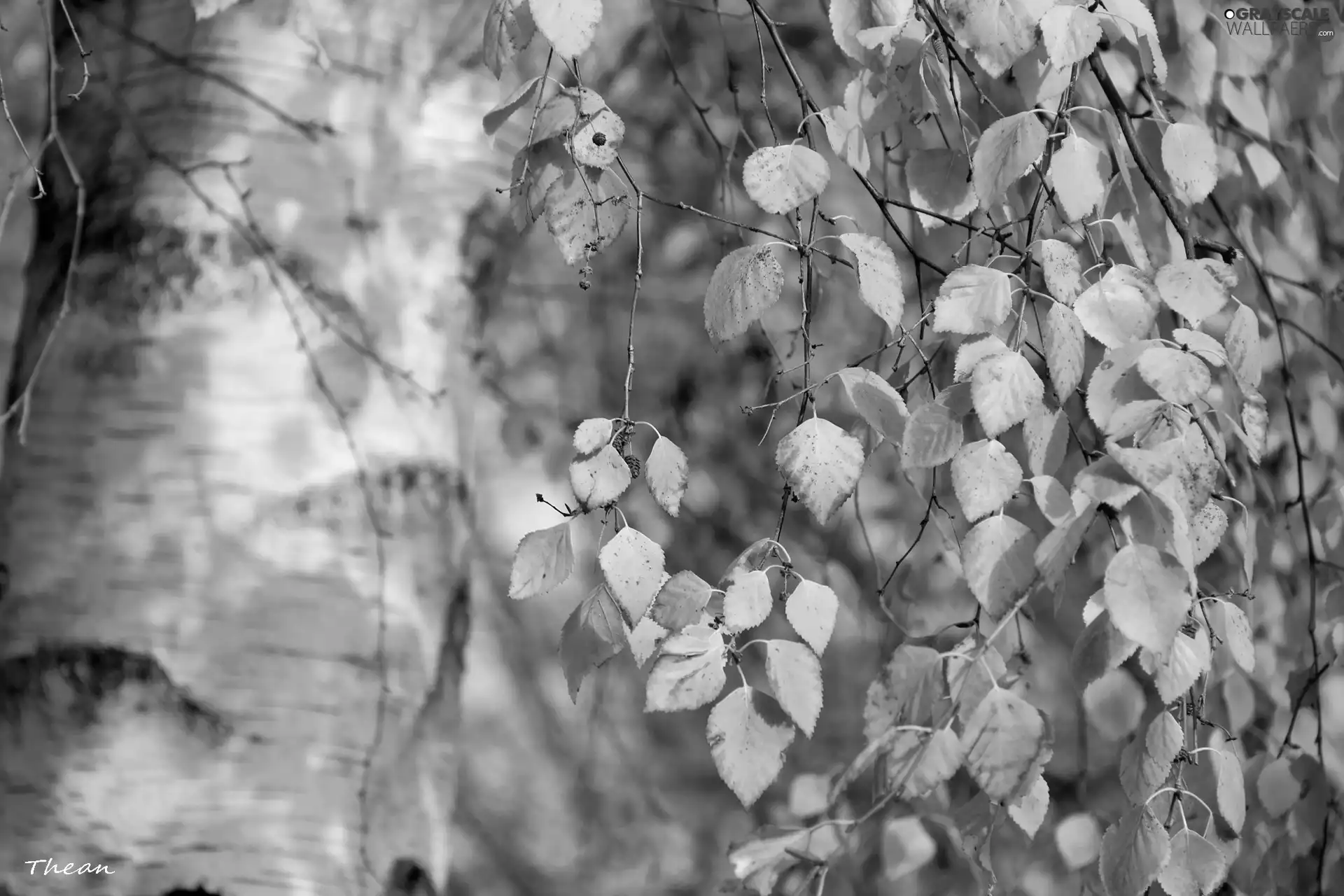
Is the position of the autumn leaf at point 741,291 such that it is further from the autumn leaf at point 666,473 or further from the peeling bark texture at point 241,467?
the peeling bark texture at point 241,467

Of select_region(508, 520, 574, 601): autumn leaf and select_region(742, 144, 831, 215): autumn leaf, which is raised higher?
select_region(742, 144, 831, 215): autumn leaf

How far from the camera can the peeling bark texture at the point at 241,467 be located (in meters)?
0.71

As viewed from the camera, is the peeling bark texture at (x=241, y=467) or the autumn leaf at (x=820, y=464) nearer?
the autumn leaf at (x=820, y=464)

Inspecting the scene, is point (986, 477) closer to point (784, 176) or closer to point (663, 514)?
point (784, 176)

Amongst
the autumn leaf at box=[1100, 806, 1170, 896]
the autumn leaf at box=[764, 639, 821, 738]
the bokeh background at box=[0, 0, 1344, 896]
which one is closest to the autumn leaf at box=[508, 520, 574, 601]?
the autumn leaf at box=[764, 639, 821, 738]

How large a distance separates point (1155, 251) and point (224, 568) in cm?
76

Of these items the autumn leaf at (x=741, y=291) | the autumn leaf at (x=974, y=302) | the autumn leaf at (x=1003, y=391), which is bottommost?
the autumn leaf at (x=1003, y=391)

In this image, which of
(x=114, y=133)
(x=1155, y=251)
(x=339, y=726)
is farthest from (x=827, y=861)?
(x=114, y=133)

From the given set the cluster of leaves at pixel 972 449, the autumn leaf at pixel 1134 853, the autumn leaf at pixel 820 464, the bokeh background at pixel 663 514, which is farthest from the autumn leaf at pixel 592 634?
the bokeh background at pixel 663 514

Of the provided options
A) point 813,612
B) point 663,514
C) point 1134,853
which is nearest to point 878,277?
point 813,612

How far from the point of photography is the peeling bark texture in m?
0.71

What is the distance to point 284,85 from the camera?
79 centimetres

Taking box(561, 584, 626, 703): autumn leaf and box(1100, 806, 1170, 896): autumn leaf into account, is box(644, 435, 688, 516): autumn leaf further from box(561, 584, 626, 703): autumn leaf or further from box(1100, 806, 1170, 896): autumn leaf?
box(1100, 806, 1170, 896): autumn leaf

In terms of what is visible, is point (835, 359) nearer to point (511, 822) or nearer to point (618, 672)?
point (618, 672)
